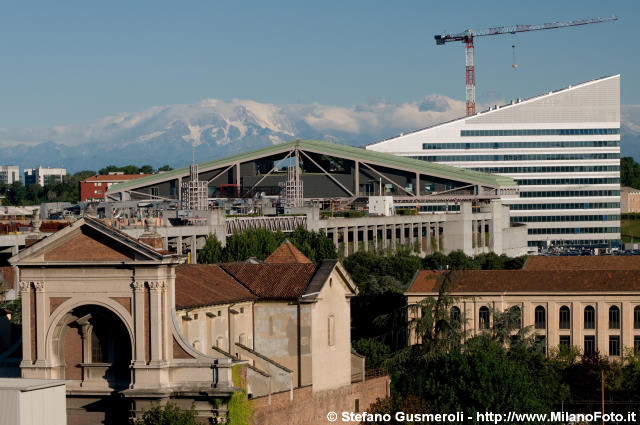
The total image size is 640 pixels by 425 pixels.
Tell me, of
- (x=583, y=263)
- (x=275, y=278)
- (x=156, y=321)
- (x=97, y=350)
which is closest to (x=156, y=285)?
(x=156, y=321)

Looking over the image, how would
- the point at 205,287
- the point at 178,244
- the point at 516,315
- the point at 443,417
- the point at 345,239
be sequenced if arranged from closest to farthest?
the point at 205,287 → the point at 443,417 → the point at 516,315 → the point at 178,244 → the point at 345,239

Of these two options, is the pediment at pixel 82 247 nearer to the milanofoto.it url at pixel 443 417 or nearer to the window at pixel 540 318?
the milanofoto.it url at pixel 443 417

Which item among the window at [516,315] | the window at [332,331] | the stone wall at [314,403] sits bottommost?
the stone wall at [314,403]

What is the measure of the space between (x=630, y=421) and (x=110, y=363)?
1209 inches

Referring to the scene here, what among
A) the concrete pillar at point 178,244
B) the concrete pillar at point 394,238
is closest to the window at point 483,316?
the concrete pillar at point 178,244

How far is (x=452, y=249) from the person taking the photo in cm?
17725

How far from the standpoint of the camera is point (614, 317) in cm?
9538

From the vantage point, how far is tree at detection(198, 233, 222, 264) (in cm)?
11325

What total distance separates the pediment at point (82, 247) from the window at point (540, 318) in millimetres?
50435

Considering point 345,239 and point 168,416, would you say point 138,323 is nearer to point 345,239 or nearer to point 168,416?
point 168,416

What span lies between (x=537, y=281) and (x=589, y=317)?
4.69 meters

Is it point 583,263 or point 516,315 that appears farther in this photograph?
point 583,263

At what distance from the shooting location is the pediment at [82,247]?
5081cm

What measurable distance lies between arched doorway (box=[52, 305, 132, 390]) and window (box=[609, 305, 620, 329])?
5068cm
